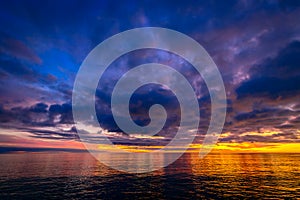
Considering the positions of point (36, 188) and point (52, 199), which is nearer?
point (52, 199)

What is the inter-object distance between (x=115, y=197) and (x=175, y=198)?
13.5 metres

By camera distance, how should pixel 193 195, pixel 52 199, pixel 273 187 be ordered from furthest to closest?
1. pixel 273 187
2. pixel 193 195
3. pixel 52 199

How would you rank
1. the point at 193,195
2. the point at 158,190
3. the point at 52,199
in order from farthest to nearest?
1. the point at 158,190
2. the point at 193,195
3. the point at 52,199

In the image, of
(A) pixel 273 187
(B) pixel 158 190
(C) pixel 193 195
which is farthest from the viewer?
(A) pixel 273 187

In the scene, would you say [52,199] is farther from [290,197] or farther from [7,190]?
[290,197]

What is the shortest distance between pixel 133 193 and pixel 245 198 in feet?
84.8

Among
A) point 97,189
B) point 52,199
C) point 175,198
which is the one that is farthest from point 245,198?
point 52,199

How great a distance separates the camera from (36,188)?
5359 centimetres

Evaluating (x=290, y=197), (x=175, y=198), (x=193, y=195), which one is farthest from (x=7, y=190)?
(x=290, y=197)

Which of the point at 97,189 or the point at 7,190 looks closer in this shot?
the point at 7,190

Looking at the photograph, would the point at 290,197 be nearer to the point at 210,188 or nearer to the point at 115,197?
the point at 210,188

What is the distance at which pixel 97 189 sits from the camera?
177 feet

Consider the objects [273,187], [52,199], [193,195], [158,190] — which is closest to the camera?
[52,199]

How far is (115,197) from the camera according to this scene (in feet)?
150
